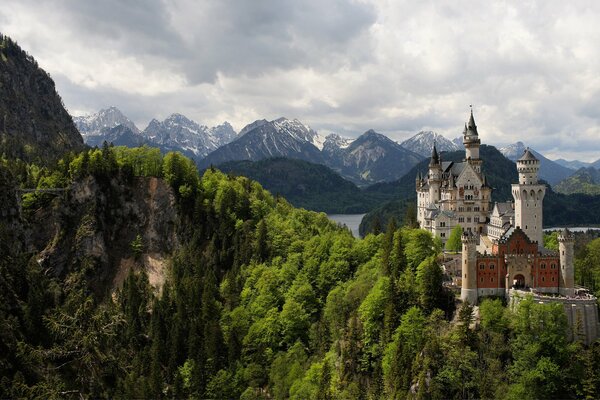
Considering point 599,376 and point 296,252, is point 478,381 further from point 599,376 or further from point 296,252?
point 296,252

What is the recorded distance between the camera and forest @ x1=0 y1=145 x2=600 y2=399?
63659 millimetres

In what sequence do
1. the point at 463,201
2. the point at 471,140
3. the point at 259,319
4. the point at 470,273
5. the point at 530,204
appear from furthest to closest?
the point at 471,140, the point at 463,201, the point at 259,319, the point at 530,204, the point at 470,273

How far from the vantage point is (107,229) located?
436 ft

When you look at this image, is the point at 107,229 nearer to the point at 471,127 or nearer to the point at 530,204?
the point at 471,127

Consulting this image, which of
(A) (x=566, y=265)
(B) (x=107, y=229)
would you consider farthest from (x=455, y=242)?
(B) (x=107, y=229)

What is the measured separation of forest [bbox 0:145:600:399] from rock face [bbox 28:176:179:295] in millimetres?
1894

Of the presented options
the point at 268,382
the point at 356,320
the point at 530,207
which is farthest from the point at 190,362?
the point at 530,207

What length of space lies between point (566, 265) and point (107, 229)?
102 m

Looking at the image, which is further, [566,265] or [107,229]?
[107,229]

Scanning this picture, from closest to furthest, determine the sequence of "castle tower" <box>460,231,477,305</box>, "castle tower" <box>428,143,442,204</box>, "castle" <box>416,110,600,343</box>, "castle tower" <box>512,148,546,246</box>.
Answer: "castle" <box>416,110,600,343</box>, "castle tower" <box>460,231,477,305</box>, "castle tower" <box>512,148,546,246</box>, "castle tower" <box>428,143,442,204</box>

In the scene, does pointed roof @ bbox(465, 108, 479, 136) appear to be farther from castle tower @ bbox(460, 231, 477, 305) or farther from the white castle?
castle tower @ bbox(460, 231, 477, 305)

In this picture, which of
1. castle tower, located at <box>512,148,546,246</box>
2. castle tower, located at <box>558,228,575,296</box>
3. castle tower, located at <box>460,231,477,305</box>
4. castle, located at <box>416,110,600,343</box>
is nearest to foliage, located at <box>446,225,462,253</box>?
castle, located at <box>416,110,600,343</box>

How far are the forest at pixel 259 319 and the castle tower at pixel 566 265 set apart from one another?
844cm

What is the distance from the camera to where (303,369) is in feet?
273
